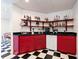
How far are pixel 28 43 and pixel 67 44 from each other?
1674 mm

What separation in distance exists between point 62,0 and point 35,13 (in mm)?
1900

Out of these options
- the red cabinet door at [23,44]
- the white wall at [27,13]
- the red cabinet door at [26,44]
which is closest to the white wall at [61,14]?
the white wall at [27,13]

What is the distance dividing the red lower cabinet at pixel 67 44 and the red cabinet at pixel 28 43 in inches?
32.0

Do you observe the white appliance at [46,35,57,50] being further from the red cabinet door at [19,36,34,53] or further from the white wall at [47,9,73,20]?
the white wall at [47,9,73,20]

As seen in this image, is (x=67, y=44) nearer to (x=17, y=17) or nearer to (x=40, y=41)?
(x=40, y=41)

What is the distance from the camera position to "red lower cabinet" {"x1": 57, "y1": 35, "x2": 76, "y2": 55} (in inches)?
115

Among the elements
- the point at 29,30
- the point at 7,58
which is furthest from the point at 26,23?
the point at 7,58

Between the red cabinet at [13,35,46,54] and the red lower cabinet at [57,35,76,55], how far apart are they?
0.81 meters

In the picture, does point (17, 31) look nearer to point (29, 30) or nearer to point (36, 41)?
point (29, 30)

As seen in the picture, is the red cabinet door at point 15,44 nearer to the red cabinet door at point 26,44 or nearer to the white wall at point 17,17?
the red cabinet door at point 26,44

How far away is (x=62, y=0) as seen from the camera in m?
2.72

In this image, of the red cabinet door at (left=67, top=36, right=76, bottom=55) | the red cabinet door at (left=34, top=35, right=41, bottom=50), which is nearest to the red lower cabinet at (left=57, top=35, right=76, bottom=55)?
the red cabinet door at (left=67, top=36, right=76, bottom=55)

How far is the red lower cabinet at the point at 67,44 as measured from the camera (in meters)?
2.92

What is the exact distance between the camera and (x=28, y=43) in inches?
126
